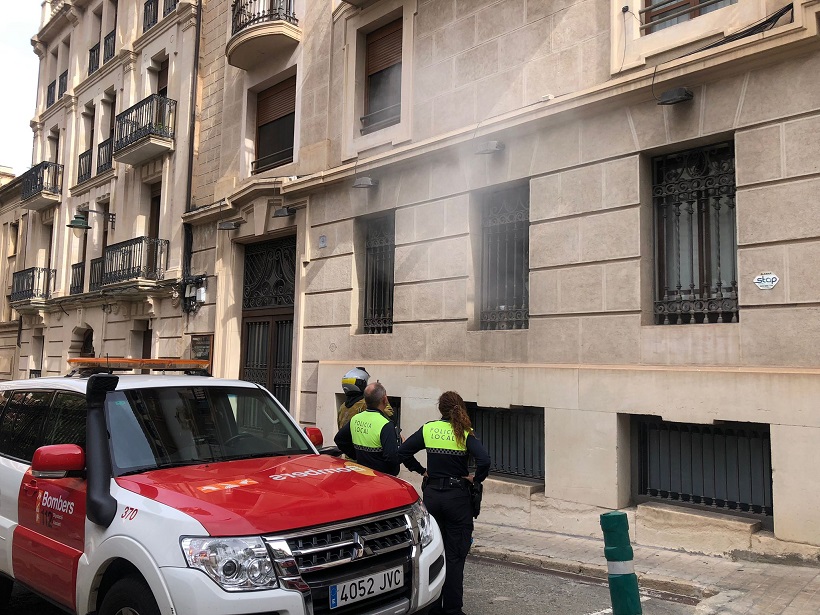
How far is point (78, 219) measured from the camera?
17.7 meters

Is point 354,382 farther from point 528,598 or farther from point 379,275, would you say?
point 379,275

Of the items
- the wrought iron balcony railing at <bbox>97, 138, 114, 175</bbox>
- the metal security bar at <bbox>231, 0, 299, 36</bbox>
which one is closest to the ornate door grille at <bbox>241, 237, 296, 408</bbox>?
the metal security bar at <bbox>231, 0, 299, 36</bbox>

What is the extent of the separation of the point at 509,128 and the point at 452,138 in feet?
3.11

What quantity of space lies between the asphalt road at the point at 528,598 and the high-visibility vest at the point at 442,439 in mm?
1272

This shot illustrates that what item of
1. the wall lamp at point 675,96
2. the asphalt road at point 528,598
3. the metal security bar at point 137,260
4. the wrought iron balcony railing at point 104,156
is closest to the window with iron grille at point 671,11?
the wall lamp at point 675,96

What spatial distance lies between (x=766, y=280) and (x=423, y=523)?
4.37 meters

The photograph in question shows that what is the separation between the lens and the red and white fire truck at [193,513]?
10.5ft

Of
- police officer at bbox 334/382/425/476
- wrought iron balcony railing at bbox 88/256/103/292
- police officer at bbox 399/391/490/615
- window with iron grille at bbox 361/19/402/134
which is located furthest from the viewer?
wrought iron balcony railing at bbox 88/256/103/292

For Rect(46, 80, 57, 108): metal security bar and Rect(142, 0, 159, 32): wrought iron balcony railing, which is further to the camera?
Rect(46, 80, 57, 108): metal security bar

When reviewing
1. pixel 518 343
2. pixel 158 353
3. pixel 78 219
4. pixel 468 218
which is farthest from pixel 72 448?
pixel 78 219

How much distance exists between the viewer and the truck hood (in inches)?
130

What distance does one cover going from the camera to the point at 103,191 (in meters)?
19.1

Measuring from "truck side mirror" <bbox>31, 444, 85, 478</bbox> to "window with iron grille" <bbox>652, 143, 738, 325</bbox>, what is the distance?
5886 mm

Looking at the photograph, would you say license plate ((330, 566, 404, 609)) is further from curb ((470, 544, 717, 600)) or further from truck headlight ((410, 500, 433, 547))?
curb ((470, 544, 717, 600))
